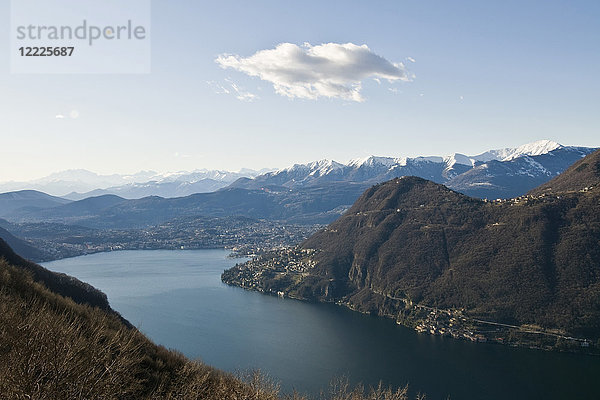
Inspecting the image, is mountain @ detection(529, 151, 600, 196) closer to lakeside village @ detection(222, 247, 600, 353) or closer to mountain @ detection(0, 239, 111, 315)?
lakeside village @ detection(222, 247, 600, 353)

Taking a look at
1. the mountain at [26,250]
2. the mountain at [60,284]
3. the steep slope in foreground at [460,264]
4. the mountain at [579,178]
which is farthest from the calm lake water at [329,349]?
the mountain at [579,178]

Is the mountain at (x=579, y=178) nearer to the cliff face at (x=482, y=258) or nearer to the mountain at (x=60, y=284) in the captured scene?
the cliff face at (x=482, y=258)

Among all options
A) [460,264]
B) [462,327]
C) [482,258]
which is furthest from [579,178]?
[462,327]

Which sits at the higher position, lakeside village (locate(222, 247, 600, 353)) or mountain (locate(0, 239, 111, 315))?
mountain (locate(0, 239, 111, 315))

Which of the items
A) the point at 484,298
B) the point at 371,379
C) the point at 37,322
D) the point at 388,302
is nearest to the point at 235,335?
the point at 371,379

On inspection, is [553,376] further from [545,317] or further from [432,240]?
[432,240]

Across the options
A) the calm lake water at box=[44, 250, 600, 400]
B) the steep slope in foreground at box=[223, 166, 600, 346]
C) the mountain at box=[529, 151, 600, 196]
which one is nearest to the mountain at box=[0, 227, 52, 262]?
the calm lake water at box=[44, 250, 600, 400]
